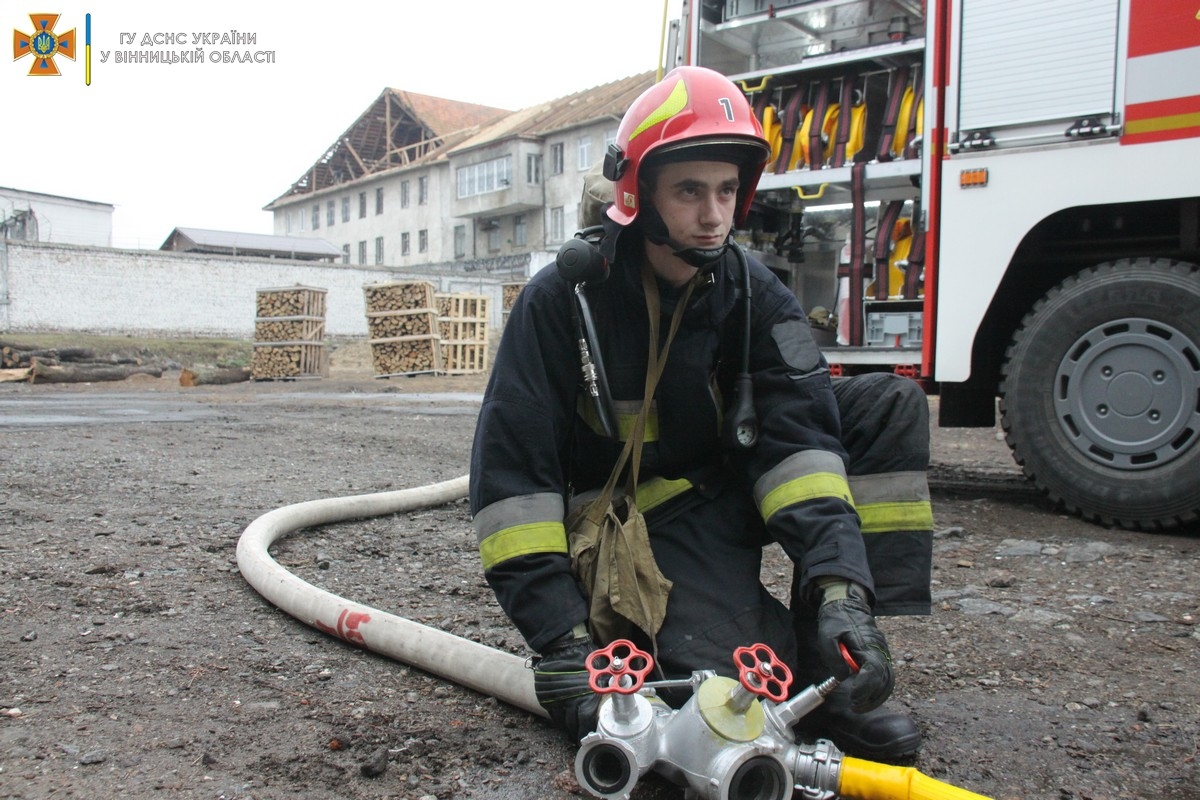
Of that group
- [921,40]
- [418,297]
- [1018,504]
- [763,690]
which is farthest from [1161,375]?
[418,297]

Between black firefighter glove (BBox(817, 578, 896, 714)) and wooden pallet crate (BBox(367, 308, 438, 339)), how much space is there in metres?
16.8

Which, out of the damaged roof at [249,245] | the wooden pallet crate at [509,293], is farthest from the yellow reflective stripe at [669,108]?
the damaged roof at [249,245]

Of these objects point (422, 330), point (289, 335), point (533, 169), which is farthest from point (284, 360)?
point (533, 169)

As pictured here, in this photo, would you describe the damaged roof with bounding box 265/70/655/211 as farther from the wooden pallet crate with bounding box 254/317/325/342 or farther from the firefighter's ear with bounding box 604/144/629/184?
the firefighter's ear with bounding box 604/144/629/184

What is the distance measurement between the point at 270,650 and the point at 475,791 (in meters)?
0.99

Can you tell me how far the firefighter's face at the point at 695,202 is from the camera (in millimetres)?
2176

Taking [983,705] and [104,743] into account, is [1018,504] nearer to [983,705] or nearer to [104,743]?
[983,705]

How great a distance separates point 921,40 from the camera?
16.6 ft

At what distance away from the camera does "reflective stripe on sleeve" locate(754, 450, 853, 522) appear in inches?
81.7

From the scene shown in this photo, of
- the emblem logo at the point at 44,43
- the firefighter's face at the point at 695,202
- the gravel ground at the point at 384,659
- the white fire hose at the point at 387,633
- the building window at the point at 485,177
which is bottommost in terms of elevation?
the gravel ground at the point at 384,659

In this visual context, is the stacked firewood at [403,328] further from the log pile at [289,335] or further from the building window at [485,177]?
the building window at [485,177]

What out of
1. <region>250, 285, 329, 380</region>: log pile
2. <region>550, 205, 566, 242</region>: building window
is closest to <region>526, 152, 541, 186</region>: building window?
<region>550, 205, 566, 242</region>: building window

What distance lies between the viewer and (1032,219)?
14.5 feet

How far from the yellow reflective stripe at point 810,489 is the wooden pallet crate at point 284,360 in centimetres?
1761
